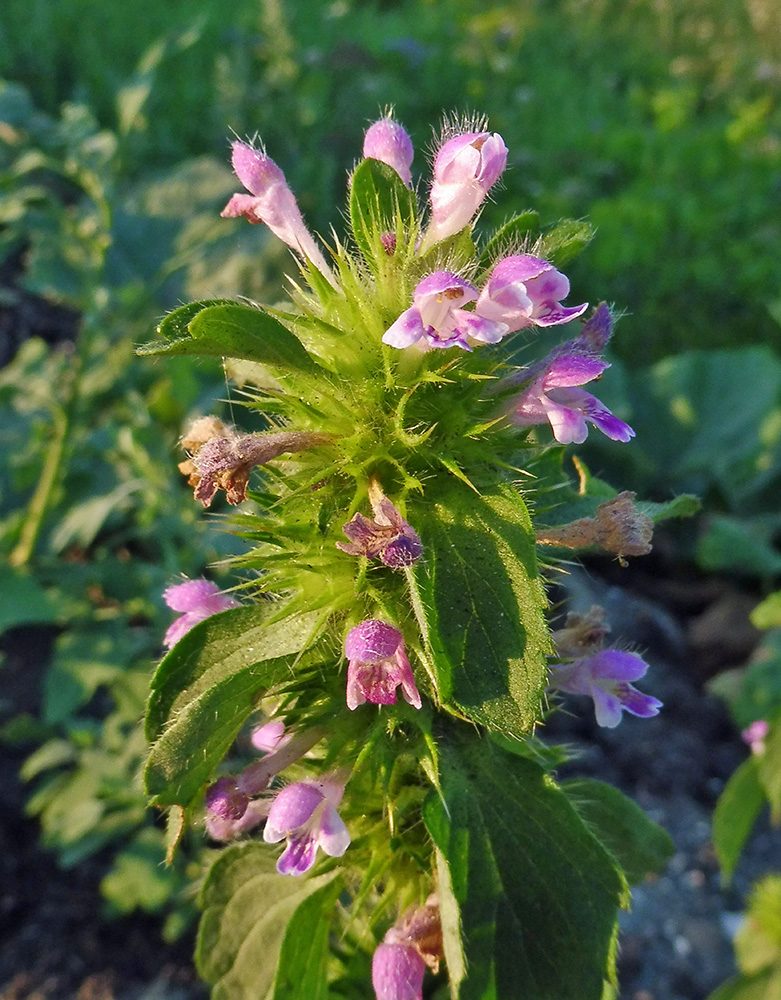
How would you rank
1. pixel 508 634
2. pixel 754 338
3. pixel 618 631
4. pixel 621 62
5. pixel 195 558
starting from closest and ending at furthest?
pixel 508 634 < pixel 195 558 < pixel 618 631 < pixel 754 338 < pixel 621 62

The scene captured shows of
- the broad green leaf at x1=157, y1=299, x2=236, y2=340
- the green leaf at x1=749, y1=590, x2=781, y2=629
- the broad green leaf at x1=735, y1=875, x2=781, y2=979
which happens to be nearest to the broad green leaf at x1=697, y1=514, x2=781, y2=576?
the broad green leaf at x1=735, y1=875, x2=781, y2=979

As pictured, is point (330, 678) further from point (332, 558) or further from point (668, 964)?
point (668, 964)

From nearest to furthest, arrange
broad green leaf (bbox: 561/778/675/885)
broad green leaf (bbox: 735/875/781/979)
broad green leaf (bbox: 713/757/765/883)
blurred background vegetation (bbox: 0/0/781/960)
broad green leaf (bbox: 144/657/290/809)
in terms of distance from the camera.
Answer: broad green leaf (bbox: 144/657/290/809) → broad green leaf (bbox: 561/778/675/885) → broad green leaf (bbox: 713/757/765/883) → broad green leaf (bbox: 735/875/781/979) → blurred background vegetation (bbox: 0/0/781/960)

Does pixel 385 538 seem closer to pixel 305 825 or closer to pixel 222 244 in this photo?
pixel 305 825

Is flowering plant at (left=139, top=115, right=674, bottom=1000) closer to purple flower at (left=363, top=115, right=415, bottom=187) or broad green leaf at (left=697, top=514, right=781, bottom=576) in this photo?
purple flower at (left=363, top=115, right=415, bottom=187)

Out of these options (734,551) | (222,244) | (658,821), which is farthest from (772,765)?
(222,244)

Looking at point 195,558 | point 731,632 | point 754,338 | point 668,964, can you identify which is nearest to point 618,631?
point 731,632
